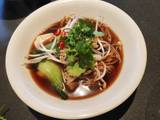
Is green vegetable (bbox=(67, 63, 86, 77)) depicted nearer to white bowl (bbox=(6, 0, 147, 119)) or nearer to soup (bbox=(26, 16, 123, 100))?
soup (bbox=(26, 16, 123, 100))

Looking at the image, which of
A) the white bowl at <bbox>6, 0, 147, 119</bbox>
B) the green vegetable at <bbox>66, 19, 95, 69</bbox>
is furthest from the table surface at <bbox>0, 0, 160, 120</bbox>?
the green vegetable at <bbox>66, 19, 95, 69</bbox>

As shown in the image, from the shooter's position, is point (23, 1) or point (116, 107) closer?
point (116, 107)

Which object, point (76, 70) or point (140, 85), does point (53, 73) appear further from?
point (140, 85)

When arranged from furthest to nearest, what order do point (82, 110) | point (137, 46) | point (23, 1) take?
point (23, 1) → point (137, 46) → point (82, 110)

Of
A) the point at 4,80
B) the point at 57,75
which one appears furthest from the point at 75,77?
the point at 4,80

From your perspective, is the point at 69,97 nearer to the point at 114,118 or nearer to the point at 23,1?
the point at 114,118

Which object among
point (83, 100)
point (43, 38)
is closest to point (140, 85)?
point (83, 100)
